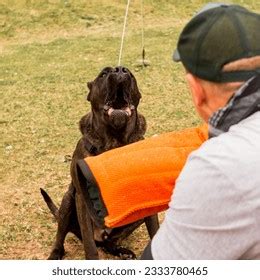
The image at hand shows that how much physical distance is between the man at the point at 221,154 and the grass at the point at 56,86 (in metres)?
3.24

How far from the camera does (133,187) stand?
8.18 ft

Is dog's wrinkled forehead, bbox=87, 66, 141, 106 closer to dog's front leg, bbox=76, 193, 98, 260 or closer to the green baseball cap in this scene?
dog's front leg, bbox=76, 193, 98, 260

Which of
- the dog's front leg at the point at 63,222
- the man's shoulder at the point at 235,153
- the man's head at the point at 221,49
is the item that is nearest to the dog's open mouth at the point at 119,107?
the dog's front leg at the point at 63,222

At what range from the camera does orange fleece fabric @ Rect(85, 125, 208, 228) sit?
246 cm

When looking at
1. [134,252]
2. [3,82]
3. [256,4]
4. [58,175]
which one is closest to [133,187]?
[134,252]

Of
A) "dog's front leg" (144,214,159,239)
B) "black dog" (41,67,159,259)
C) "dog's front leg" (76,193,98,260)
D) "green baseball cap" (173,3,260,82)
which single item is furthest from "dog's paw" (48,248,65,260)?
"green baseball cap" (173,3,260,82)

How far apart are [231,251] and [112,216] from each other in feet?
2.53

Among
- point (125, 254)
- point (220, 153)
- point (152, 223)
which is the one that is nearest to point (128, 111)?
point (152, 223)

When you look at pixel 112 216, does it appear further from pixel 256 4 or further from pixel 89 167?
pixel 256 4

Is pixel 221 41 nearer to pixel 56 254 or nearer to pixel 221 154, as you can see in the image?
pixel 221 154

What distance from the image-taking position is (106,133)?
4824mm

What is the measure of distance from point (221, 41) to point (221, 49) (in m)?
0.03

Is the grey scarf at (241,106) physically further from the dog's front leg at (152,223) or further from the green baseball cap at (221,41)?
the dog's front leg at (152,223)

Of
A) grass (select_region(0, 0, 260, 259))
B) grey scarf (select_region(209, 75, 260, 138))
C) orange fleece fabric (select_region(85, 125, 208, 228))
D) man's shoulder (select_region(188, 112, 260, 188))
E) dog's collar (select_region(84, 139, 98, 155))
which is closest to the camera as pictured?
man's shoulder (select_region(188, 112, 260, 188))
